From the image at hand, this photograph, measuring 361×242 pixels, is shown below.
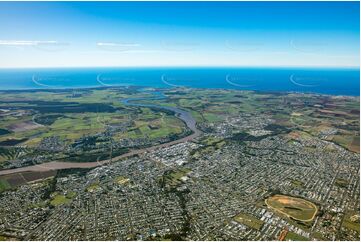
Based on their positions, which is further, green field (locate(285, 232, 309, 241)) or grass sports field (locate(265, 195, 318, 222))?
grass sports field (locate(265, 195, 318, 222))

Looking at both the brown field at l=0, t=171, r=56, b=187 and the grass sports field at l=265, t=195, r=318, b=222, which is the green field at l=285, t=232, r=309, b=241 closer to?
the grass sports field at l=265, t=195, r=318, b=222

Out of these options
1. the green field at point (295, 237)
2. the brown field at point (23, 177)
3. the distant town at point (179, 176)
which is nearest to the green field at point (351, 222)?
the distant town at point (179, 176)

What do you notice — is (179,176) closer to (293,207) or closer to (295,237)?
(293,207)

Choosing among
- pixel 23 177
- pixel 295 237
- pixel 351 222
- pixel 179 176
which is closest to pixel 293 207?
pixel 351 222

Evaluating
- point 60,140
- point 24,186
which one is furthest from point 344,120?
point 24,186

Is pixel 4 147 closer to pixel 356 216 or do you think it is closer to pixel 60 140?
pixel 60 140

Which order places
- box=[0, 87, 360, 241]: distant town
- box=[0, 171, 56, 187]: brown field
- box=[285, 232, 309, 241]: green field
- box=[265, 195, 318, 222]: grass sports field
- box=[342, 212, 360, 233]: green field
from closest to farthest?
box=[285, 232, 309, 241]: green field, box=[342, 212, 360, 233]: green field, box=[0, 87, 360, 241]: distant town, box=[265, 195, 318, 222]: grass sports field, box=[0, 171, 56, 187]: brown field

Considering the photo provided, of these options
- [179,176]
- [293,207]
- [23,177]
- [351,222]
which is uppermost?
[351,222]

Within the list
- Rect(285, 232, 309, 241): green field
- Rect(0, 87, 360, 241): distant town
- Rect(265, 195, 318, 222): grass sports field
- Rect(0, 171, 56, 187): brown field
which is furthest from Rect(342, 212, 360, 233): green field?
Rect(0, 171, 56, 187): brown field
